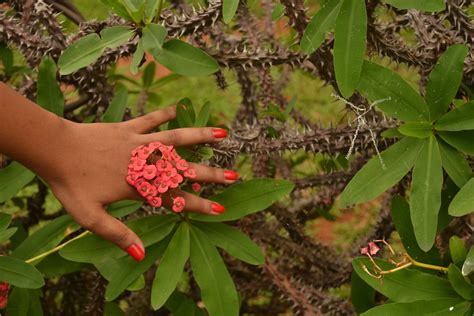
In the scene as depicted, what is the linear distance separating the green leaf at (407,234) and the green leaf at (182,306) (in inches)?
21.7

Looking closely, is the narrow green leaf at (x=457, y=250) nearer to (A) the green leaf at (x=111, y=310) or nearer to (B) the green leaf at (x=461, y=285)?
(B) the green leaf at (x=461, y=285)

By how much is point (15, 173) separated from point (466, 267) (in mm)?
961

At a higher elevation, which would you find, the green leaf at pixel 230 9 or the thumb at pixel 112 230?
the green leaf at pixel 230 9

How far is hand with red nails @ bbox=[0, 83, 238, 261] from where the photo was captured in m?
1.34

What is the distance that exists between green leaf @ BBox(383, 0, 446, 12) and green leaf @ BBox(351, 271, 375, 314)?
0.58 meters

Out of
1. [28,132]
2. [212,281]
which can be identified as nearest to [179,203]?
[212,281]

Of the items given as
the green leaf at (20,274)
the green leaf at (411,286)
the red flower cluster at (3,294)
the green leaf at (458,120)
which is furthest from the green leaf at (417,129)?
the red flower cluster at (3,294)

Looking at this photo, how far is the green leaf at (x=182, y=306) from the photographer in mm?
1766

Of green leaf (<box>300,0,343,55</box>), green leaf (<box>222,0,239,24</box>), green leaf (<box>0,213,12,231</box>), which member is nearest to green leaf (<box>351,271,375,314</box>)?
green leaf (<box>300,0,343,55</box>)

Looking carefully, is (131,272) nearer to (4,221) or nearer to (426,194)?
(4,221)

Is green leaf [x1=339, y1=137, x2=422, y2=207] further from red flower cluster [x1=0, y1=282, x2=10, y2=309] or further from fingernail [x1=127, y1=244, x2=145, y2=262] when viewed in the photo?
red flower cluster [x1=0, y1=282, x2=10, y2=309]

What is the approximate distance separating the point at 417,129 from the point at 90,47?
62 cm

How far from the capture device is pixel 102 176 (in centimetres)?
140

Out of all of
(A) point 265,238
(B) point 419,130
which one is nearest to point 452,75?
(B) point 419,130
